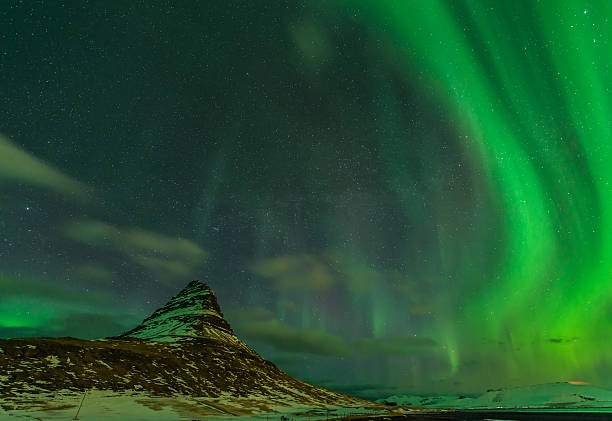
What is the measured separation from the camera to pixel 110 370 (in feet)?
520

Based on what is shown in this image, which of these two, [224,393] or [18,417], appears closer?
[18,417]

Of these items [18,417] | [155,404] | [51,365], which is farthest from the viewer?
[51,365]

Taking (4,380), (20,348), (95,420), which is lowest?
(95,420)

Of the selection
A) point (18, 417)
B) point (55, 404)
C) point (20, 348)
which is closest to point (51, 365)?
point (20, 348)

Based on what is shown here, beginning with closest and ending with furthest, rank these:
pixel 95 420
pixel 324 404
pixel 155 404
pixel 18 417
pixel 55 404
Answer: pixel 18 417 < pixel 95 420 < pixel 55 404 < pixel 155 404 < pixel 324 404

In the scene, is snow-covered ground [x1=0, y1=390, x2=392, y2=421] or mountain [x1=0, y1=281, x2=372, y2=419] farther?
mountain [x1=0, y1=281, x2=372, y2=419]

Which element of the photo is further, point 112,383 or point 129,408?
point 112,383

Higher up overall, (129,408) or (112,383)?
(112,383)

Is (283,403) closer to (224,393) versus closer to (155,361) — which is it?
(224,393)

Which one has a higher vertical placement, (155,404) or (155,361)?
(155,361)

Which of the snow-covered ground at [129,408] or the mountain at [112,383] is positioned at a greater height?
the mountain at [112,383]

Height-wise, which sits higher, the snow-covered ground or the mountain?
the mountain

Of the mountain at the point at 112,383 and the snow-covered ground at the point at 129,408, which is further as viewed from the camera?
the mountain at the point at 112,383

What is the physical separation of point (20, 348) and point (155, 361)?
53.4 meters
